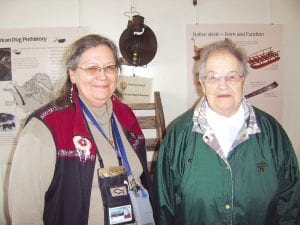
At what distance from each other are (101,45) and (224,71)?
0.55m

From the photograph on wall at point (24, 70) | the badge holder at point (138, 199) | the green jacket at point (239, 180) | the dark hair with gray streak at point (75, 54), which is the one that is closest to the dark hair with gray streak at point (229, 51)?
the green jacket at point (239, 180)

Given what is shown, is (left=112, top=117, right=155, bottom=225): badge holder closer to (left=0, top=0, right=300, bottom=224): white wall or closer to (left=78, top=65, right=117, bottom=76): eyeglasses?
(left=78, top=65, right=117, bottom=76): eyeglasses

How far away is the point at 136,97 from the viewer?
2.18 m

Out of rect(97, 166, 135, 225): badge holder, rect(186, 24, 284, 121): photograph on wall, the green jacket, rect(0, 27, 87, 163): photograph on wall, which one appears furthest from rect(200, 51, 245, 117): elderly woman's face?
rect(0, 27, 87, 163): photograph on wall

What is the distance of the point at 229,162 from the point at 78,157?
2.09 ft

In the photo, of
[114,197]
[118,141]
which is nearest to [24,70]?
[118,141]

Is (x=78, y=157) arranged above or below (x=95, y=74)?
below

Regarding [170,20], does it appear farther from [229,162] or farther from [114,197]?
[114,197]

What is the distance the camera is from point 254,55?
7.40 feet

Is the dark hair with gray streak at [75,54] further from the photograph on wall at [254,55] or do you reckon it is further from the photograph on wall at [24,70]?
the photograph on wall at [254,55]

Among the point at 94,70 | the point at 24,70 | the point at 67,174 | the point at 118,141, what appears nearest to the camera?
the point at 67,174

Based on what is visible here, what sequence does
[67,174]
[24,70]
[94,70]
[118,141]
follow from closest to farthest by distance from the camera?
[67,174]
[94,70]
[118,141]
[24,70]

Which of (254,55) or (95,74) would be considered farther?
(254,55)

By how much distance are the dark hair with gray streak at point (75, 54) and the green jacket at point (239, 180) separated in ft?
1.78
